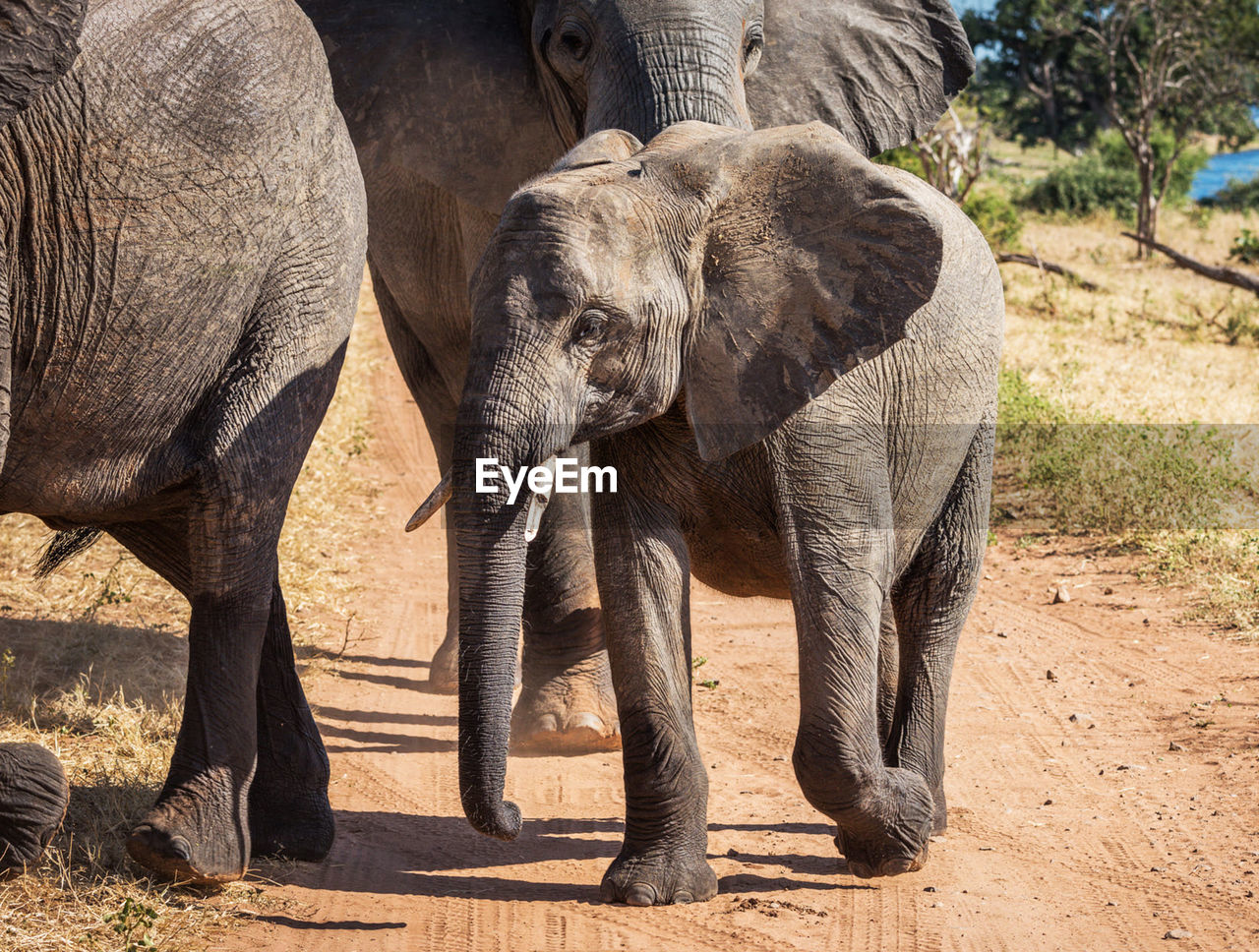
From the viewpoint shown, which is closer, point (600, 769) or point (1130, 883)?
point (1130, 883)

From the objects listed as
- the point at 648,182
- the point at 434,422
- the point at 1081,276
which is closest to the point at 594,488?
the point at 648,182

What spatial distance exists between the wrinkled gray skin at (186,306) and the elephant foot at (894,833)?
5.07 feet

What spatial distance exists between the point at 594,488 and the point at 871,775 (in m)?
1.00

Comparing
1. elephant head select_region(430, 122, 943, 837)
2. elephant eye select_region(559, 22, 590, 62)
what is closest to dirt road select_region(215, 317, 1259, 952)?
elephant head select_region(430, 122, 943, 837)

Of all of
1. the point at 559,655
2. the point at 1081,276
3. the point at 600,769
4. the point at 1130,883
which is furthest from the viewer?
the point at 1081,276

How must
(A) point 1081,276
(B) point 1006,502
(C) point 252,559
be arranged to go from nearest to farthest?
(C) point 252,559
(B) point 1006,502
(A) point 1081,276

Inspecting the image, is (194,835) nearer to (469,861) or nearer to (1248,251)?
(469,861)

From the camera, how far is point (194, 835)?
3.68 meters

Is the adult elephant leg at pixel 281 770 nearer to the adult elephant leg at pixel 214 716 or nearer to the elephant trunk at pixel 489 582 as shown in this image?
the adult elephant leg at pixel 214 716

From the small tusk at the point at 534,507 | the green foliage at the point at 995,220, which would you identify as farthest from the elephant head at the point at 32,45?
the green foliage at the point at 995,220

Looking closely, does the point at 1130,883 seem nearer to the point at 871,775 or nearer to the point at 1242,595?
the point at 871,775

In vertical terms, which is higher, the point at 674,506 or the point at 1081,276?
the point at 674,506

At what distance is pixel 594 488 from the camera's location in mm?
3938

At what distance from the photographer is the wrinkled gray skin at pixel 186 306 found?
3.18m
